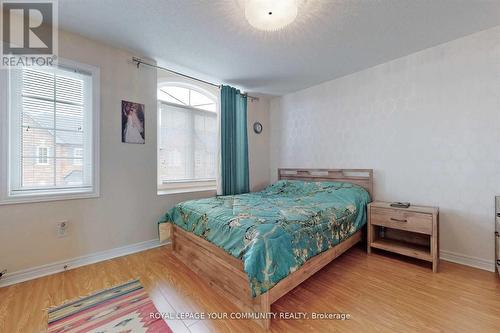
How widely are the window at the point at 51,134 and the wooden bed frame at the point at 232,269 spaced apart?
1.22m

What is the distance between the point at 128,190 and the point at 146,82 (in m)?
1.39

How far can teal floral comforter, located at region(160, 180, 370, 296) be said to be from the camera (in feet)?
4.50

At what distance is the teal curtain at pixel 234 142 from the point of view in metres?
3.32

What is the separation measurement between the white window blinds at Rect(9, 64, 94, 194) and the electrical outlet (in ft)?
1.14

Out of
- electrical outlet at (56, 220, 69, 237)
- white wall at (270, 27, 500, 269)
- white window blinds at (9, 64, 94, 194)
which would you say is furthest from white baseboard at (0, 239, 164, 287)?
white wall at (270, 27, 500, 269)

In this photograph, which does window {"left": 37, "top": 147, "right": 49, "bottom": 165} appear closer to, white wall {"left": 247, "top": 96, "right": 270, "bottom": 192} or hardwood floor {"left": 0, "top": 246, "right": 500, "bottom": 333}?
hardwood floor {"left": 0, "top": 246, "right": 500, "bottom": 333}

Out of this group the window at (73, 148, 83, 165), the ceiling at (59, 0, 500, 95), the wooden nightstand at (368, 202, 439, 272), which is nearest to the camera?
the ceiling at (59, 0, 500, 95)

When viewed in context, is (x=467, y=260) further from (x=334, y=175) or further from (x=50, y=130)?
(x=50, y=130)

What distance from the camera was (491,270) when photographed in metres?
2.04

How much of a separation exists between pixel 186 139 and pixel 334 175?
2452mm

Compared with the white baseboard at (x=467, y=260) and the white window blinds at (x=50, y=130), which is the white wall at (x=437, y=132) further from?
the white window blinds at (x=50, y=130)

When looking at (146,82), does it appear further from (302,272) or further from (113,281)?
(302,272)

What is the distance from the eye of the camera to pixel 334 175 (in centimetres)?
320

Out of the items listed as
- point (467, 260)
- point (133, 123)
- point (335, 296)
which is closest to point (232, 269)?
point (335, 296)
